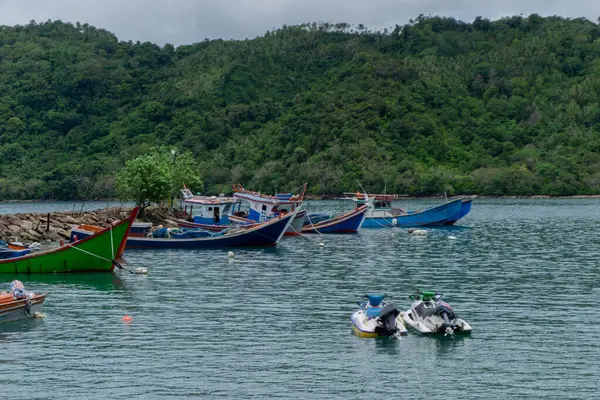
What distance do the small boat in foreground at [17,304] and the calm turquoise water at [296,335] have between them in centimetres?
49

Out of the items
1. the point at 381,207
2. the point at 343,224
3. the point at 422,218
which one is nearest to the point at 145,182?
the point at 343,224

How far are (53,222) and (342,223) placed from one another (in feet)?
87.6

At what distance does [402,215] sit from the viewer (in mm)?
92062

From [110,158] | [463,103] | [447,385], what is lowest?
[447,385]

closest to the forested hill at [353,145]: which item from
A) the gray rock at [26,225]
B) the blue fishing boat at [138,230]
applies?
the gray rock at [26,225]

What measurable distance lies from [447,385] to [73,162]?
16688 cm

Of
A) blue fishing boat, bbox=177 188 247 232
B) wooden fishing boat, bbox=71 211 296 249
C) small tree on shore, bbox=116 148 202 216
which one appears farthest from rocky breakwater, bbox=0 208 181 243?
wooden fishing boat, bbox=71 211 296 249

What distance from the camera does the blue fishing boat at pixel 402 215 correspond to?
9125cm

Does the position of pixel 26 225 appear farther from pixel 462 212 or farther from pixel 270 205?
pixel 462 212

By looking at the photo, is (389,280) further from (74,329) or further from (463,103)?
(463,103)

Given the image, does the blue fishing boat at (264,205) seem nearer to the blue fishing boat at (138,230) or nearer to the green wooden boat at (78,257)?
the blue fishing boat at (138,230)

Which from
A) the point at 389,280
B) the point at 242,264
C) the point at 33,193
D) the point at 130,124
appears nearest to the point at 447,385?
the point at 389,280

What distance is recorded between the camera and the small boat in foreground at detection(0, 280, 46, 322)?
3353cm

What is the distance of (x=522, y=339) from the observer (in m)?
31.6
